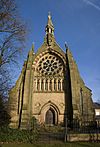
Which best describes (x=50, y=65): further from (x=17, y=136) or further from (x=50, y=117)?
(x=17, y=136)

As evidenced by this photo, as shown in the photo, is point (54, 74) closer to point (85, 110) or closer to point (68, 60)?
point (68, 60)

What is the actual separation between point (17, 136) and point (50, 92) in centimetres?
1444

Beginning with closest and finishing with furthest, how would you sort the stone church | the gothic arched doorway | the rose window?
the stone church → the gothic arched doorway → the rose window

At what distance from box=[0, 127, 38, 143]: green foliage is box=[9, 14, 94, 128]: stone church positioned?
9.12 m

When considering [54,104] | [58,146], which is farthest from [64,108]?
[58,146]

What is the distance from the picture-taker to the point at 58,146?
53.0 ft

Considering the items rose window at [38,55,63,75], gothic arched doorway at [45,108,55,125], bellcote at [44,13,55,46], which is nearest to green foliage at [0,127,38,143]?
gothic arched doorway at [45,108,55,125]

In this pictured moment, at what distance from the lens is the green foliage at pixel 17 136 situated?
18.6 m

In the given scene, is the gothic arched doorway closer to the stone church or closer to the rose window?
the stone church

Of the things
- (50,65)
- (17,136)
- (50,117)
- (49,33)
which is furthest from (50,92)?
(17,136)

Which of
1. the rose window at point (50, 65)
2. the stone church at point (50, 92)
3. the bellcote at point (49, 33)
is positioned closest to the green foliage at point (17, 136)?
the stone church at point (50, 92)

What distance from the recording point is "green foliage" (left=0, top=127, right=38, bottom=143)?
18578mm

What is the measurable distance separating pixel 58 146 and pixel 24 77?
18193 millimetres

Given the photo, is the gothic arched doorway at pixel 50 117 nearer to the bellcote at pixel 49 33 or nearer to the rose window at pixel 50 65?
the rose window at pixel 50 65
